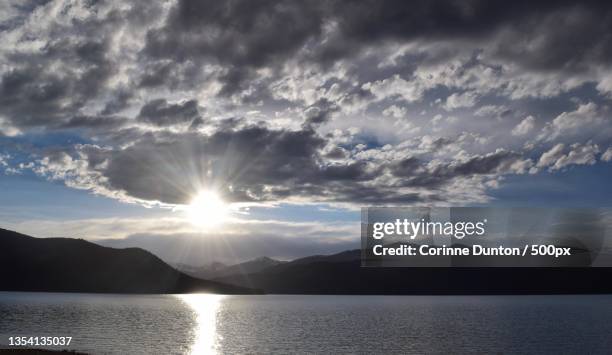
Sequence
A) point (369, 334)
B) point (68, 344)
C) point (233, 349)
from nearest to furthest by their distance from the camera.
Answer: point (68, 344)
point (233, 349)
point (369, 334)

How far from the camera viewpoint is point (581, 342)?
120875 millimetres

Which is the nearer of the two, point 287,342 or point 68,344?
point 68,344

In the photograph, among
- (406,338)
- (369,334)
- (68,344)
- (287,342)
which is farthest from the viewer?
(369,334)

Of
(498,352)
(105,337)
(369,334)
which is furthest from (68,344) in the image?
(498,352)

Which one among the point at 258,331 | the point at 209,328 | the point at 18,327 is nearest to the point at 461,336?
the point at 258,331

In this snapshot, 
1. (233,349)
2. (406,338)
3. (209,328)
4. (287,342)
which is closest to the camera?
(233,349)

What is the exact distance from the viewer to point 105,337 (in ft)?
390

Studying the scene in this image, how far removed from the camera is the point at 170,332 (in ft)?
462

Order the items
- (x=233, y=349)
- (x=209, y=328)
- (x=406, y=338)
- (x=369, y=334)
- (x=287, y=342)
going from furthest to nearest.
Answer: (x=209, y=328), (x=369, y=334), (x=406, y=338), (x=287, y=342), (x=233, y=349)

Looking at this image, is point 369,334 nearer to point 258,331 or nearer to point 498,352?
point 258,331

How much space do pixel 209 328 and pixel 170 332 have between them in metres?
20.3

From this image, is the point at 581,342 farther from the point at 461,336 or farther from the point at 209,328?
the point at 209,328

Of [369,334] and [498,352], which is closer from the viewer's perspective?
[498,352]

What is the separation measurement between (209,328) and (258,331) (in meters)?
21.7
